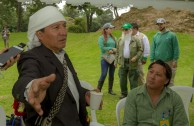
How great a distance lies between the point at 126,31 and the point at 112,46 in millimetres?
618

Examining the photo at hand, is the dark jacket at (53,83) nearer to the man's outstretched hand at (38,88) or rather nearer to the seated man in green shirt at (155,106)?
the man's outstretched hand at (38,88)

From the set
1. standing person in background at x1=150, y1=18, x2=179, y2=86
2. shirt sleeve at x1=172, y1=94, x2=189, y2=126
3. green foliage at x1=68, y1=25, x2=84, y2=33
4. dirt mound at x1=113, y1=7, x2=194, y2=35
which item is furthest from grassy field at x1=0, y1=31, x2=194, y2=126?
green foliage at x1=68, y1=25, x2=84, y2=33

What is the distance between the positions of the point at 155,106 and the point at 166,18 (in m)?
16.4

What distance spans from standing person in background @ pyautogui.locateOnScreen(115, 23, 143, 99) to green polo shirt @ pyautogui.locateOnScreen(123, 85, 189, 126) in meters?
3.31

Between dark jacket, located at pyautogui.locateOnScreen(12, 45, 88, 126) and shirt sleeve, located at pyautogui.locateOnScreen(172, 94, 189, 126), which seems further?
shirt sleeve, located at pyautogui.locateOnScreen(172, 94, 189, 126)

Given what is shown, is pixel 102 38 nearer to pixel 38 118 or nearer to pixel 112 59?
pixel 112 59

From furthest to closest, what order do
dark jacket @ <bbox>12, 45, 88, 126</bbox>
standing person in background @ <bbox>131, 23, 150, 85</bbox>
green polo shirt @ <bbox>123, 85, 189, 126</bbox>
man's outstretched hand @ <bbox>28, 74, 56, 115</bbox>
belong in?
standing person in background @ <bbox>131, 23, 150, 85</bbox>, green polo shirt @ <bbox>123, 85, 189, 126</bbox>, dark jacket @ <bbox>12, 45, 88, 126</bbox>, man's outstretched hand @ <bbox>28, 74, 56, 115</bbox>

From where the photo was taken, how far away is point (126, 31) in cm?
653

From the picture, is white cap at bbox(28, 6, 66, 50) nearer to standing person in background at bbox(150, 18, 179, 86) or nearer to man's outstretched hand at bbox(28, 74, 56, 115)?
man's outstretched hand at bbox(28, 74, 56, 115)

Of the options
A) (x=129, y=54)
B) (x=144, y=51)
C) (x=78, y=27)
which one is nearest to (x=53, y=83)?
(x=129, y=54)

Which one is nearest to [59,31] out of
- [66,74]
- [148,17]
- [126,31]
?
[66,74]

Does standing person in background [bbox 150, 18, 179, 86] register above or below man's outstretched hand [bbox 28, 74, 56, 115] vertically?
below

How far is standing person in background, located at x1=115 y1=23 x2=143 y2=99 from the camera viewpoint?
6418 millimetres

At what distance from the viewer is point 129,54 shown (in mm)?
6434
